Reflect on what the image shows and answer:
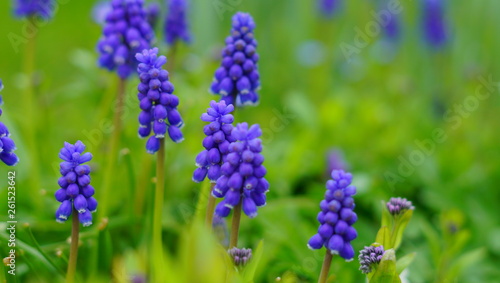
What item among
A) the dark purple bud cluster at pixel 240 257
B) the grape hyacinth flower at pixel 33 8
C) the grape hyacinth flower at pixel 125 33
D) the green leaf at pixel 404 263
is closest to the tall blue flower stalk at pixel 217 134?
the dark purple bud cluster at pixel 240 257

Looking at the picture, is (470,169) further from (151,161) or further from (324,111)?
(151,161)

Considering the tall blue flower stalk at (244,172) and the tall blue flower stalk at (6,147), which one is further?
the tall blue flower stalk at (6,147)

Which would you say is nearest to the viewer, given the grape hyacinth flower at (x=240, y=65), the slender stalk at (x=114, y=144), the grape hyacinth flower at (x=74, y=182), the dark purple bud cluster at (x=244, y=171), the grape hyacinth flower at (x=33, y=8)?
the dark purple bud cluster at (x=244, y=171)

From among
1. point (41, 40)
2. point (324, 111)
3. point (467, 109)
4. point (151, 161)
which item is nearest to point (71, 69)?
point (41, 40)

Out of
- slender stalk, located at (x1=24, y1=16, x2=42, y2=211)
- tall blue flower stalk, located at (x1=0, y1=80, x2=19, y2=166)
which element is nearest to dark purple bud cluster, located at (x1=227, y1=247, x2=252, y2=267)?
tall blue flower stalk, located at (x1=0, y1=80, x2=19, y2=166)

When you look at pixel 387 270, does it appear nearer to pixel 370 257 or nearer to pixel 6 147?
pixel 370 257

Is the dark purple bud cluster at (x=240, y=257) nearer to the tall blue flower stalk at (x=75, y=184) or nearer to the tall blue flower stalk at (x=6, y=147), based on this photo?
the tall blue flower stalk at (x=75, y=184)
